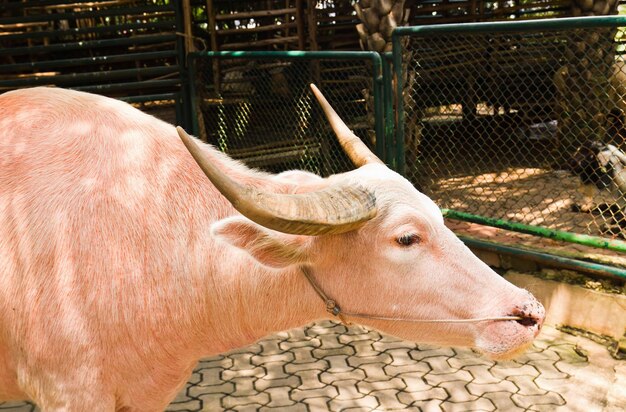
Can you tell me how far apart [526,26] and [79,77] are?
5447 mm

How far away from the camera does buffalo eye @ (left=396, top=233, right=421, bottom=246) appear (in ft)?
8.92

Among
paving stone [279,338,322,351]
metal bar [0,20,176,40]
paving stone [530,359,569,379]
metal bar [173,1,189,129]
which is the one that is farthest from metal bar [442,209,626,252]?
metal bar [0,20,176,40]

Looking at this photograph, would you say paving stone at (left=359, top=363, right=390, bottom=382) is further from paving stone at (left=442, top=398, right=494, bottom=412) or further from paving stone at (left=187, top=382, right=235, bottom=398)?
paving stone at (left=187, top=382, right=235, bottom=398)

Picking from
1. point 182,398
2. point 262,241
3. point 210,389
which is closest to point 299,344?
point 210,389

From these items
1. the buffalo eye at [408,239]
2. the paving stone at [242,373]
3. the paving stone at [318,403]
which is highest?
the buffalo eye at [408,239]

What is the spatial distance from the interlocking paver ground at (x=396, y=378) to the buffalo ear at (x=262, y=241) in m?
2.17

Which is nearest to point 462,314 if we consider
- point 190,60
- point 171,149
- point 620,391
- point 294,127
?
point 171,149

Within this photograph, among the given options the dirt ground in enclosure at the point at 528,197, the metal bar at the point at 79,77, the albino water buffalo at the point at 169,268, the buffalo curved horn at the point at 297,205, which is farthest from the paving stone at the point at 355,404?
the metal bar at the point at 79,77

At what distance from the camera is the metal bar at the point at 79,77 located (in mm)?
8242

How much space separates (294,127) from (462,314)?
17.8 feet

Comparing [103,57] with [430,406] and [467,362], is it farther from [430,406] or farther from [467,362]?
[430,406]

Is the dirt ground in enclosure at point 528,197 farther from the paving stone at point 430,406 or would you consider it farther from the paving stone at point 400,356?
the paving stone at point 430,406

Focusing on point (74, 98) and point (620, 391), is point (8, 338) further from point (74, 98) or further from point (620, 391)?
point (620, 391)

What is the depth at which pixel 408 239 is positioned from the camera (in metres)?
2.73
